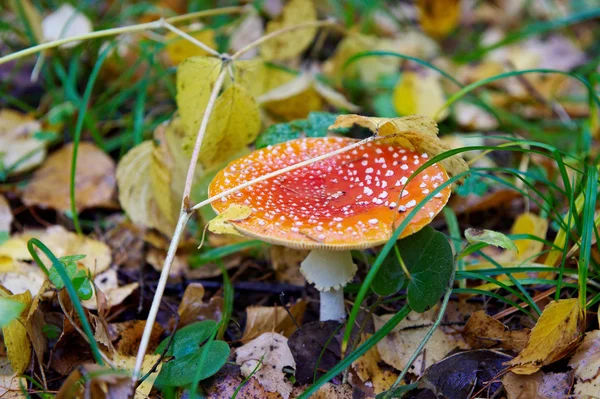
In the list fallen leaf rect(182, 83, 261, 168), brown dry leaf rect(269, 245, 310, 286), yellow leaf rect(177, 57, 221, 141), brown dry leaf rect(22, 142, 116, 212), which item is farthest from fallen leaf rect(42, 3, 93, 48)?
brown dry leaf rect(269, 245, 310, 286)

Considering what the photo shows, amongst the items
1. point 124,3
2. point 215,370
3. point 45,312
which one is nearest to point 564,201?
point 215,370

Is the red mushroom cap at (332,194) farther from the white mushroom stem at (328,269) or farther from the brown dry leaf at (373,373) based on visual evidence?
the brown dry leaf at (373,373)

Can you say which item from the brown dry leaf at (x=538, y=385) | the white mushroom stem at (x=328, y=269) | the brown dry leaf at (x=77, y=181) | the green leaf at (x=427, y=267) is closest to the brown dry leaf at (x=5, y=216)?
the brown dry leaf at (x=77, y=181)

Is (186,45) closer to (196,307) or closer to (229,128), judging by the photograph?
(229,128)

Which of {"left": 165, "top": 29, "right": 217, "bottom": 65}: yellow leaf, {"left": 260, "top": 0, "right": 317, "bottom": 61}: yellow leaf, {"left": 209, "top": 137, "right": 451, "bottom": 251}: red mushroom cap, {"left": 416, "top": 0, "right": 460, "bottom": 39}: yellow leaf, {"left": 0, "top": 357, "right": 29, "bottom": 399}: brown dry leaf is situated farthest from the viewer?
{"left": 416, "top": 0, "right": 460, "bottom": 39}: yellow leaf

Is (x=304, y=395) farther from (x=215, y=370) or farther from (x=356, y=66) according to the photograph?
(x=356, y=66)

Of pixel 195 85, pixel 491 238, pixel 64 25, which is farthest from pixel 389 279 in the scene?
pixel 64 25

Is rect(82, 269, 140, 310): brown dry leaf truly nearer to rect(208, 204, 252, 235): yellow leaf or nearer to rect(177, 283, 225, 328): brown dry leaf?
rect(177, 283, 225, 328): brown dry leaf
